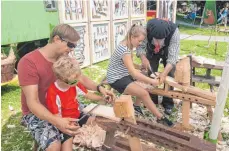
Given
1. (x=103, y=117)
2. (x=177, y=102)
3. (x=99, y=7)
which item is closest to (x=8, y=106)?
(x=103, y=117)

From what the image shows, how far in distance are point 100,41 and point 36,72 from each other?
6.10 metres

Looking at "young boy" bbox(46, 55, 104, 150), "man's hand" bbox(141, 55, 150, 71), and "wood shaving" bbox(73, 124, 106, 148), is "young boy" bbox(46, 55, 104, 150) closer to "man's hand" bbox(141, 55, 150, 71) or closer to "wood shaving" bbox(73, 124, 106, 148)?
"wood shaving" bbox(73, 124, 106, 148)

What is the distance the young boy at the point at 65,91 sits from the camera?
249 cm

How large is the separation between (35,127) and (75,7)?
209 inches

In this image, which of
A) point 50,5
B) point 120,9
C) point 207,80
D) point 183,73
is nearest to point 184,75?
point 183,73

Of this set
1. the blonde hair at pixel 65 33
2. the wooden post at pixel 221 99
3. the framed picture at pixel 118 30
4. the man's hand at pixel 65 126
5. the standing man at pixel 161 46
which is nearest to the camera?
the man's hand at pixel 65 126

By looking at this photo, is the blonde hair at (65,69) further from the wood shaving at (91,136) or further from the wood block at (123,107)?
the wood shaving at (91,136)

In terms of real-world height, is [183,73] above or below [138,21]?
below

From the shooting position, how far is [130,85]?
3.94m

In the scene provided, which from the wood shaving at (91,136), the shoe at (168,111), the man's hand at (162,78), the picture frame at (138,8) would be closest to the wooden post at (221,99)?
the man's hand at (162,78)

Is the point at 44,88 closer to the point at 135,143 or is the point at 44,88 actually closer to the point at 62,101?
the point at 62,101

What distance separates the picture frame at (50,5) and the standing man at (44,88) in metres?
4.25

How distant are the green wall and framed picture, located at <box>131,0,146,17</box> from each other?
13.8ft

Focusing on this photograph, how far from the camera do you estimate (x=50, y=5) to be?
6656 mm
